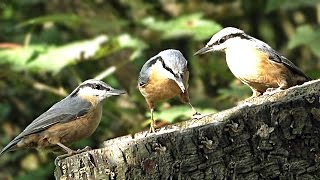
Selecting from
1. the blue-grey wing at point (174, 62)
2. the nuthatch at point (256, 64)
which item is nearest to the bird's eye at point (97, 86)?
the blue-grey wing at point (174, 62)

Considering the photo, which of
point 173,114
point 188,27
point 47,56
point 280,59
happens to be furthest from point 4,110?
point 280,59

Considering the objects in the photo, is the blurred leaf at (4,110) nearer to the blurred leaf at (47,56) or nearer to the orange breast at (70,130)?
the blurred leaf at (47,56)

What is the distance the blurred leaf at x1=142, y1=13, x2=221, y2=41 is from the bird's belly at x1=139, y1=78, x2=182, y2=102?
159 centimetres

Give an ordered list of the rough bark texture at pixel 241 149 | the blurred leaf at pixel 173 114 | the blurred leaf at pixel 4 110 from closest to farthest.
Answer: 1. the rough bark texture at pixel 241 149
2. the blurred leaf at pixel 173 114
3. the blurred leaf at pixel 4 110

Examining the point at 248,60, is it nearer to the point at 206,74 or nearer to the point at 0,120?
the point at 206,74

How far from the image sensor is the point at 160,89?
171 inches

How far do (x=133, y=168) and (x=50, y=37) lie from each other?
14.2 ft

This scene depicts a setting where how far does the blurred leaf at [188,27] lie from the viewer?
600cm

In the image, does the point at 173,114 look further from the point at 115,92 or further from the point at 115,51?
the point at 115,51

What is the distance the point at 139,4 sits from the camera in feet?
25.3

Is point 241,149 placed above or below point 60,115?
below

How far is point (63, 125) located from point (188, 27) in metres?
2.13

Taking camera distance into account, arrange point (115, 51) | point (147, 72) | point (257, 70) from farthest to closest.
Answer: point (115, 51), point (147, 72), point (257, 70)

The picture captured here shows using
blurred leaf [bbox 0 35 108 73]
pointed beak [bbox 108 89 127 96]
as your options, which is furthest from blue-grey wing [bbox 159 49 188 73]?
blurred leaf [bbox 0 35 108 73]
